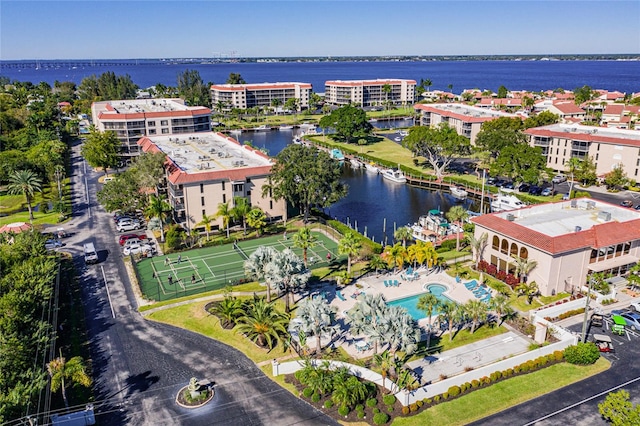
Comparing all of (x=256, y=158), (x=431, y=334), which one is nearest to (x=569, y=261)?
(x=431, y=334)

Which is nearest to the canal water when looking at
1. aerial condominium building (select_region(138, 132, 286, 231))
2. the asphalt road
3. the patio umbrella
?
aerial condominium building (select_region(138, 132, 286, 231))

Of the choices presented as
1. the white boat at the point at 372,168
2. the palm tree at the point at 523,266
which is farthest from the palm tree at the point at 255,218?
the white boat at the point at 372,168

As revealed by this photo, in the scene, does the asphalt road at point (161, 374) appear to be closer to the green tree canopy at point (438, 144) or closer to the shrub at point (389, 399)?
the shrub at point (389, 399)

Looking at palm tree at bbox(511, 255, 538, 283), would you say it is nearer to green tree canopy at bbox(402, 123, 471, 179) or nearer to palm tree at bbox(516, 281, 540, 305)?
palm tree at bbox(516, 281, 540, 305)

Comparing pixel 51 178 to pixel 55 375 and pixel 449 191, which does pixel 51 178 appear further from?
pixel 449 191

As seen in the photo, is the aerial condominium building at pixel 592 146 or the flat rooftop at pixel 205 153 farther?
the aerial condominium building at pixel 592 146

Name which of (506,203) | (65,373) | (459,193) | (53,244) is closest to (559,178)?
(459,193)

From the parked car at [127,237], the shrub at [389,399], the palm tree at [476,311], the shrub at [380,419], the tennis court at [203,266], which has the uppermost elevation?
the palm tree at [476,311]
